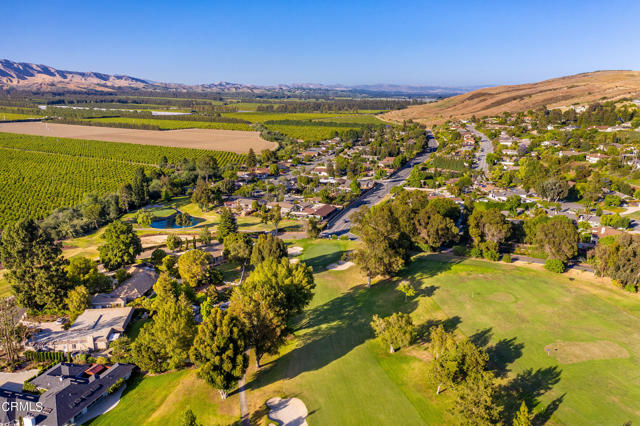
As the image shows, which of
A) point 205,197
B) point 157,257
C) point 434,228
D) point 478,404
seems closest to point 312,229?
point 434,228

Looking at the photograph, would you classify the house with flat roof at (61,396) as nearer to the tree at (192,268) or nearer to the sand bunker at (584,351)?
the tree at (192,268)

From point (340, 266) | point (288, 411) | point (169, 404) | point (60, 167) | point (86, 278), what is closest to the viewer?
point (288, 411)

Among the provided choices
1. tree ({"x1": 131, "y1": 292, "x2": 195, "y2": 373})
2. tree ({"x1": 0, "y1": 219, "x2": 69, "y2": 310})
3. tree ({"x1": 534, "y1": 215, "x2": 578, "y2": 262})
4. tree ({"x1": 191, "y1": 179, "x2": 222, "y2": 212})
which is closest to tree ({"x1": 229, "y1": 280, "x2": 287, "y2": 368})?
tree ({"x1": 131, "y1": 292, "x2": 195, "y2": 373})

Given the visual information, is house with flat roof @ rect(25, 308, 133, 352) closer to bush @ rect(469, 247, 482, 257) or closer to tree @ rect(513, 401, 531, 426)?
tree @ rect(513, 401, 531, 426)

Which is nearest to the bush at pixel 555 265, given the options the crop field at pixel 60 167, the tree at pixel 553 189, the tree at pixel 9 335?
the tree at pixel 553 189

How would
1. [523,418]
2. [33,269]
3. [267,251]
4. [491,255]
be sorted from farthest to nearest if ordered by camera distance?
[491,255], [267,251], [33,269], [523,418]

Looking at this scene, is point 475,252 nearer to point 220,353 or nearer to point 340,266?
point 340,266

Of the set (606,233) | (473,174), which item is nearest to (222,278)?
(606,233)
